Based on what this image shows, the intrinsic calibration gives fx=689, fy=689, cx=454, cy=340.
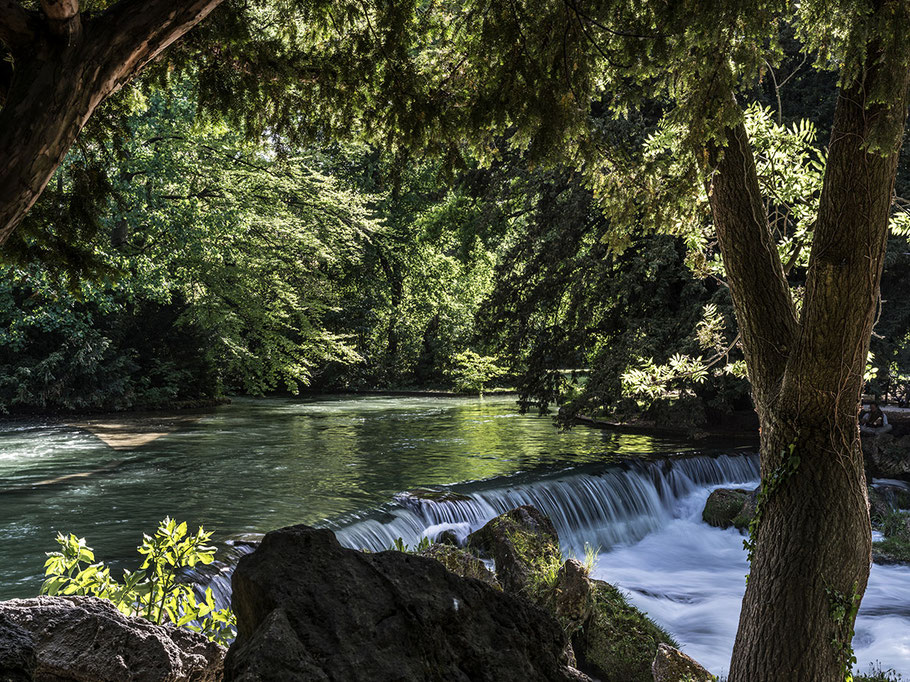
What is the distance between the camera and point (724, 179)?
4.51m

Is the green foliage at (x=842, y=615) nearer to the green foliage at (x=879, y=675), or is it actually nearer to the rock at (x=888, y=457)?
the green foliage at (x=879, y=675)

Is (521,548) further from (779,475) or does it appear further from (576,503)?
(576,503)

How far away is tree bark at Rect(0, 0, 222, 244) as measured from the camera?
2.44 m

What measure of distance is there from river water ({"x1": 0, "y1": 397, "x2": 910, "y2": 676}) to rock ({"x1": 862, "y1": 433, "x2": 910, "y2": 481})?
2.40 metres

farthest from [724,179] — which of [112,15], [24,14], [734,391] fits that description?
[734,391]

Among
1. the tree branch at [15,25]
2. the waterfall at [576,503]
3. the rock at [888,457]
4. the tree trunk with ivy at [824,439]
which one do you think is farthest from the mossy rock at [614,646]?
the rock at [888,457]

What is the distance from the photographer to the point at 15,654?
1947mm

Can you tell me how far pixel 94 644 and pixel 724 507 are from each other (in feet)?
36.0

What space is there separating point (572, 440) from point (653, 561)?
6.17 m

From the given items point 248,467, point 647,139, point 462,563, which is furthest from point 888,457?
point 248,467

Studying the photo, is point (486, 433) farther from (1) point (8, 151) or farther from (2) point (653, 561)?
(1) point (8, 151)

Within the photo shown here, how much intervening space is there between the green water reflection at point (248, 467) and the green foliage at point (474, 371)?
5.44 meters

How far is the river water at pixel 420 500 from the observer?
8531 millimetres

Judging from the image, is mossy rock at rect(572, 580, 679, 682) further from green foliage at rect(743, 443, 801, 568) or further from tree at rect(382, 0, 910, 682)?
green foliage at rect(743, 443, 801, 568)
